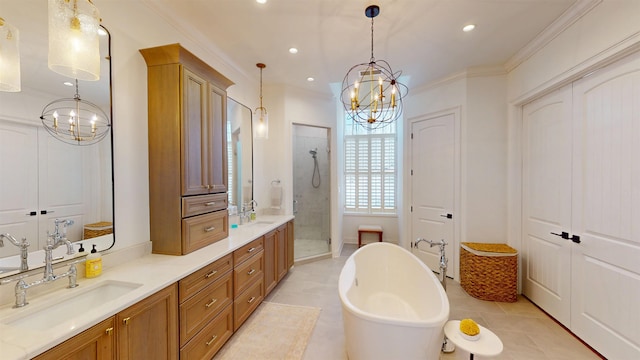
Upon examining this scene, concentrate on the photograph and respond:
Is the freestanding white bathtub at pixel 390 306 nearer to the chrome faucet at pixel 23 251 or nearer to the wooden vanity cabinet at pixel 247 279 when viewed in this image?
the wooden vanity cabinet at pixel 247 279

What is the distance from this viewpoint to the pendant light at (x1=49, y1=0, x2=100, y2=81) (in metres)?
1.00

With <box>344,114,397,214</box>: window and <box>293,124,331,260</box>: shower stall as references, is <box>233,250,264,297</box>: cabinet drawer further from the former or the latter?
<box>344,114,397,214</box>: window

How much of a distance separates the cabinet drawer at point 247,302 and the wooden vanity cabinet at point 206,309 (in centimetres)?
7

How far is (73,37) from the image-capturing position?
3.37ft

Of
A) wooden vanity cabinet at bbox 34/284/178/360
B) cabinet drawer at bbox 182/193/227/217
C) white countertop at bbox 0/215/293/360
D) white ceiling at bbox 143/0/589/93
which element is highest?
white ceiling at bbox 143/0/589/93

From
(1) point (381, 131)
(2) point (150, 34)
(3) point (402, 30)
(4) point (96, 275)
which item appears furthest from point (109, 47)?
(1) point (381, 131)

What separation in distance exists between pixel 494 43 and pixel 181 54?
315 cm

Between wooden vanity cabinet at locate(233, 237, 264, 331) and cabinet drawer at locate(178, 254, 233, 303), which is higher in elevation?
cabinet drawer at locate(178, 254, 233, 303)

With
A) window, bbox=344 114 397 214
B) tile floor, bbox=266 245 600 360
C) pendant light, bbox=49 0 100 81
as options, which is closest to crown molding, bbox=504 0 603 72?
window, bbox=344 114 397 214

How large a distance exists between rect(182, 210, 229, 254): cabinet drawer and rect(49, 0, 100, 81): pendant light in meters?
1.19

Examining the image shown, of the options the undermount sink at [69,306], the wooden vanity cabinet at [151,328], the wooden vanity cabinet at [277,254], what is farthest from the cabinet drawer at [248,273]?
the undermount sink at [69,306]

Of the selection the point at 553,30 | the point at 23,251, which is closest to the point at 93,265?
the point at 23,251

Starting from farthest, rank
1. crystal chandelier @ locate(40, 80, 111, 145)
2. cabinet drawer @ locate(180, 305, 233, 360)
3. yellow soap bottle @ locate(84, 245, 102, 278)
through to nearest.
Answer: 1. cabinet drawer @ locate(180, 305, 233, 360)
2. yellow soap bottle @ locate(84, 245, 102, 278)
3. crystal chandelier @ locate(40, 80, 111, 145)

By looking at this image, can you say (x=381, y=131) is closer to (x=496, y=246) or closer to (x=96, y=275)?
(x=496, y=246)
